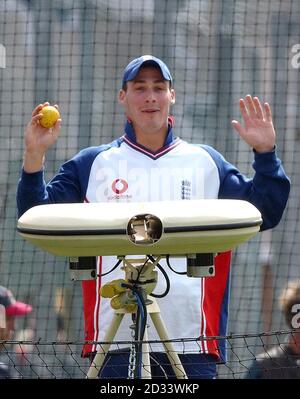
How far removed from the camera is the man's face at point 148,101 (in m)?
3.56

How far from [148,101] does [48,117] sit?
0.29 metres

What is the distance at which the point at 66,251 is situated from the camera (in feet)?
8.49

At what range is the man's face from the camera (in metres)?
3.56

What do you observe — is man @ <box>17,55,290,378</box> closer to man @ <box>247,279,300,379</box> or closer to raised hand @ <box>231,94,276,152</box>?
raised hand @ <box>231,94,276,152</box>

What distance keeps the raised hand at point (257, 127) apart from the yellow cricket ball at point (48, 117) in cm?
52

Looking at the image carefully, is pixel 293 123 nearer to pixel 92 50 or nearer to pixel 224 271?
pixel 92 50

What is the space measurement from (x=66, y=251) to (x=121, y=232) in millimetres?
160

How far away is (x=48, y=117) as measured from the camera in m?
3.51

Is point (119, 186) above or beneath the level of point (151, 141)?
beneath

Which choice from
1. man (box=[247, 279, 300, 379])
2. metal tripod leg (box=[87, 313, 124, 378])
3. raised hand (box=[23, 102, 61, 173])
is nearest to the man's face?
raised hand (box=[23, 102, 61, 173])

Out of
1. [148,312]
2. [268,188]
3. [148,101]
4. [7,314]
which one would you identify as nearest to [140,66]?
[148,101]

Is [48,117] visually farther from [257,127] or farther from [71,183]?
[257,127]

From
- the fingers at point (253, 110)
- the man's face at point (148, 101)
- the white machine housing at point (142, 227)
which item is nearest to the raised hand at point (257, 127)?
the fingers at point (253, 110)
